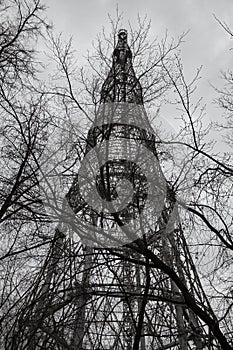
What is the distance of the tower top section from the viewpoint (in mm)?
5087

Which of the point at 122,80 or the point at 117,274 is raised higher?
the point at 122,80

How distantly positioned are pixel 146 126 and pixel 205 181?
1203 mm

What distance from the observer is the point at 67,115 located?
511 cm

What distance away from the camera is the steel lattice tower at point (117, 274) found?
3.87 meters

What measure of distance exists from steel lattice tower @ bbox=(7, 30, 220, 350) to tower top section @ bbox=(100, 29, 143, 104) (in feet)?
0.04

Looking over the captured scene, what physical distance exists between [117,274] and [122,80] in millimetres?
2666

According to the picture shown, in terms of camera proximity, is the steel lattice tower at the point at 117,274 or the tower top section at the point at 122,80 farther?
the tower top section at the point at 122,80

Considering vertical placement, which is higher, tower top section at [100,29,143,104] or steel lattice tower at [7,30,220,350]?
tower top section at [100,29,143,104]

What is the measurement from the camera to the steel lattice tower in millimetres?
3871

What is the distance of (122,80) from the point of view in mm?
5457

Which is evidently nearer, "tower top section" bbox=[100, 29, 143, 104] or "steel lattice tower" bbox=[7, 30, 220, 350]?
"steel lattice tower" bbox=[7, 30, 220, 350]

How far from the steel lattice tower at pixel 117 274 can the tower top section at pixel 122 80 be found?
0.5 inches

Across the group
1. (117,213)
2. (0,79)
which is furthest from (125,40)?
(117,213)

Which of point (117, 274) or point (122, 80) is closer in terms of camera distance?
point (117, 274)
